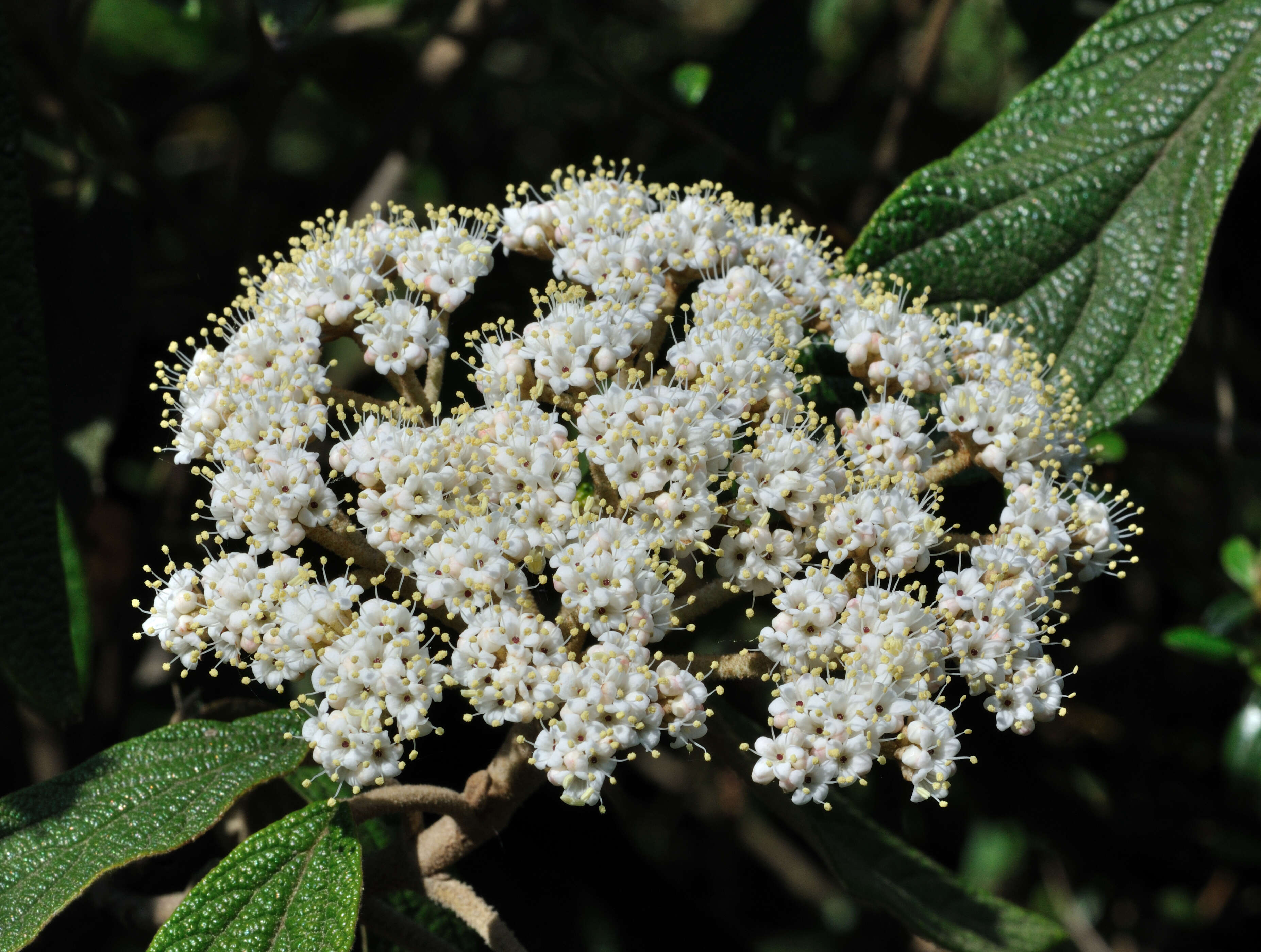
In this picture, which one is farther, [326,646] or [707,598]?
[707,598]

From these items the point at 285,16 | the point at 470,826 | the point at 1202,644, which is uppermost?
the point at 285,16

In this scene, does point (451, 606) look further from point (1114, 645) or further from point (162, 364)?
point (1114, 645)

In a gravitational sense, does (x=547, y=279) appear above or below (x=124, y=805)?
above

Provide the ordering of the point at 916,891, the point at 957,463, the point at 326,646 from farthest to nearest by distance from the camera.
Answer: the point at 916,891 < the point at 957,463 < the point at 326,646

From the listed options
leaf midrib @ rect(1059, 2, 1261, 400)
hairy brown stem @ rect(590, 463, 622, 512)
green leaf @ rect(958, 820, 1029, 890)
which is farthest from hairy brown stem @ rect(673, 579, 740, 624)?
green leaf @ rect(958, 820, 1029, 890)

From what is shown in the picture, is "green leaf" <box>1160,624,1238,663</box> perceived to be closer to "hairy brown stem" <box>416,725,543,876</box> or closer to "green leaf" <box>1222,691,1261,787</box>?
"green leaf" <box>1222,691,1261,787</box>

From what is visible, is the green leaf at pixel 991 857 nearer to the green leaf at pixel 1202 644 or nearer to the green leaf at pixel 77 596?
the green leaf at pixel 1202 644

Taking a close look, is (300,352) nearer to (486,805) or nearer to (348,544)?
(348,544)

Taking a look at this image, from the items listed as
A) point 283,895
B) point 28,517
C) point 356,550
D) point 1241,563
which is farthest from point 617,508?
point 1241,563
